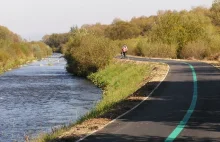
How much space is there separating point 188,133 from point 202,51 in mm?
49442

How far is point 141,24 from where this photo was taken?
510 feet

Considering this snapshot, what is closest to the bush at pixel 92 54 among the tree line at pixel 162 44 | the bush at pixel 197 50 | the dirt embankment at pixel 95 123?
the tree line at pixel 162 44

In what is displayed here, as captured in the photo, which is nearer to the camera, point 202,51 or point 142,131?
point 142,131

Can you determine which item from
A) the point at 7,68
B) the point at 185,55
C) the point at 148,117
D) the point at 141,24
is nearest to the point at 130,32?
the point at 141,24

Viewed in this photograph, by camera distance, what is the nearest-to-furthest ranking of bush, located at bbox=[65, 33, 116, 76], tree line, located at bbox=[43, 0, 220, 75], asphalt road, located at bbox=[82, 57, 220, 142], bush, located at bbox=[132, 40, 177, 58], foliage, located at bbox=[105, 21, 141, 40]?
asphalt road, located at bbox=[82, 57, 220, 142] → bush, located at bbox=[65, 33, 116, 76] → tree line, located at bbox=[43, 0, 220, 75] → bush, located at bbox=[132, 40, 177, 58] → foliage, located at bbox=[105, 21, 141, 40]

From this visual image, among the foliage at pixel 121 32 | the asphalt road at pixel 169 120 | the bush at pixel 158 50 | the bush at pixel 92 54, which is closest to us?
the asphalt road at pixel 169 120

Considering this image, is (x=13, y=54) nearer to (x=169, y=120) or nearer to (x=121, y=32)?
(x=121, y=32)

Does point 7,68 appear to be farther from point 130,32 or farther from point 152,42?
point 130,32

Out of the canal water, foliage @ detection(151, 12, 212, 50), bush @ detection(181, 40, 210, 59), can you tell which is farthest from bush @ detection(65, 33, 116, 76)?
the canal water

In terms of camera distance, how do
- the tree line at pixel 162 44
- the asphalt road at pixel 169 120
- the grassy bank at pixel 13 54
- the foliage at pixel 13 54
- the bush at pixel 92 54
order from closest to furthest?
the asphalt road at pixel 169 120 → the bush at pixel 92 54 → the tree line at pixel 162 44 → the grassy bank at pixel 13 54 → the foliage at pixel 13 54

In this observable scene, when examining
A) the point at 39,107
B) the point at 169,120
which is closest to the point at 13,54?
the point at 39,107

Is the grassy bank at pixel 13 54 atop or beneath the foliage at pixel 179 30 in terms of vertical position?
beneath

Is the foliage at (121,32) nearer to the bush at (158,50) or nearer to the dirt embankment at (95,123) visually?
the bush at (158,50)

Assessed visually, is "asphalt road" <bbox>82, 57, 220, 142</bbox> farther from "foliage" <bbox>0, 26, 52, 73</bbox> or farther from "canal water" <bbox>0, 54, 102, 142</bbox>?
"foliage" <bbox>0, 26, 52, 73</bbox>
